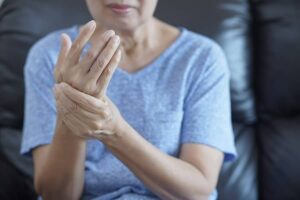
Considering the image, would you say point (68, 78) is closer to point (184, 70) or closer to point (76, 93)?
point (76, 93)

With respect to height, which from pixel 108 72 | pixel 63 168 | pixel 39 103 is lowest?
pixel 63 168

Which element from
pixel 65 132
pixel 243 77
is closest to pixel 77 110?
pixel 65 132

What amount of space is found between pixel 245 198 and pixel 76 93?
0.71m

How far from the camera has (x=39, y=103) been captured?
1095mm

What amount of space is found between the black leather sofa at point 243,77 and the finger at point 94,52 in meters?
0.55

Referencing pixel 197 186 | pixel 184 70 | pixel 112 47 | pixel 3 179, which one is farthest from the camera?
pixel 3 179

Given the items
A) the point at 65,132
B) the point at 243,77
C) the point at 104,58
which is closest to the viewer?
the point at 104,58

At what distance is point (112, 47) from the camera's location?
32.5 inches

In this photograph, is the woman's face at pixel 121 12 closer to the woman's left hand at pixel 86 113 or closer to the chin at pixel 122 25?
the chin at pixel 122 25

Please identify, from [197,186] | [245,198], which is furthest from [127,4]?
[245,198]

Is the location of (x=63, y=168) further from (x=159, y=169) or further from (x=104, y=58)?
(x=104, y=58)

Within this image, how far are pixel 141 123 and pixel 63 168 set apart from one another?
0.20 meters

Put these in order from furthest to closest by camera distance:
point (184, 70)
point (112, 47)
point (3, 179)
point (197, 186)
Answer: point (3, 179) < point (184, 70) < point (197, 186) < point (112, 47)

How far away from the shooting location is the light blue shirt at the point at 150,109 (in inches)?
42.2
